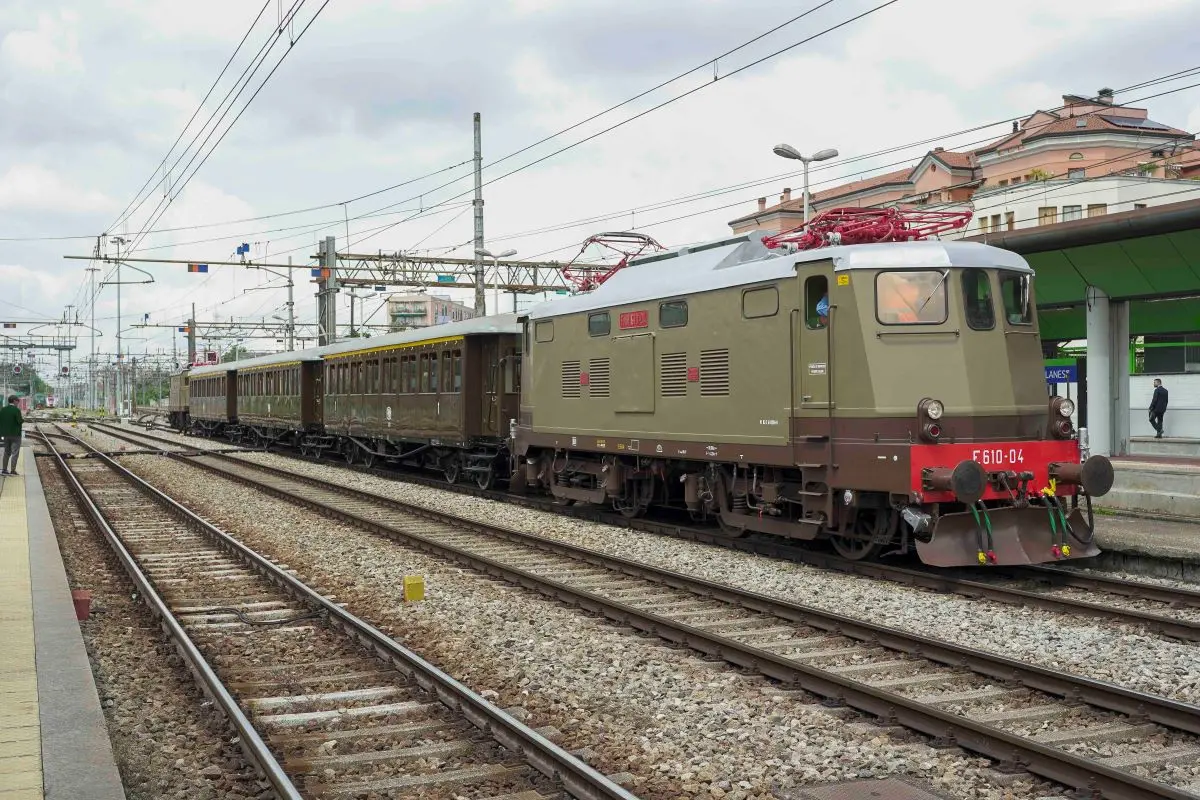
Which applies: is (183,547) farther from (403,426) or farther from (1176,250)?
(1176,250)

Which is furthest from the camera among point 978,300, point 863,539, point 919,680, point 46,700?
point 863,539

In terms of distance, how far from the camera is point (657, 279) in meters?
13.8

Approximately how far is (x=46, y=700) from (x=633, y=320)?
29.5 ft

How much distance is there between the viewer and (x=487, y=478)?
67.2 ft

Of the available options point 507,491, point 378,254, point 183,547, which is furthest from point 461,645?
point 378,254

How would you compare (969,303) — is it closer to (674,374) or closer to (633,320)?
(674,374)

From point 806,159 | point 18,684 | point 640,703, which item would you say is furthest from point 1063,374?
point 18,684

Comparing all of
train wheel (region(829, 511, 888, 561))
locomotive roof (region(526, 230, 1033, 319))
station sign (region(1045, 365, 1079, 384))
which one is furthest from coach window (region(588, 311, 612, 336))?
station sign (region(1045, 365, 1079, 384))

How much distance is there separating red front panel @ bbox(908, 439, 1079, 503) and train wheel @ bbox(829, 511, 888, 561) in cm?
92

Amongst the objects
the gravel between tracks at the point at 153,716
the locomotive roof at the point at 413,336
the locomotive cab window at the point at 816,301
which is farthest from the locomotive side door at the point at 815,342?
the locomotive roof at the point at 413,336

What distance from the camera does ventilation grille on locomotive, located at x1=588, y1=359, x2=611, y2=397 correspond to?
584 inches

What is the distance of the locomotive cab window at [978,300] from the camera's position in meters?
10.7

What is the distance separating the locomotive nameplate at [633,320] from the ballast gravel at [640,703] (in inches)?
169

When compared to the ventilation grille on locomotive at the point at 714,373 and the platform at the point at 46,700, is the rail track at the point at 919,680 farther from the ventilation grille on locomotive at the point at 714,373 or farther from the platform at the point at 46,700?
the platform at the point at 46,700
